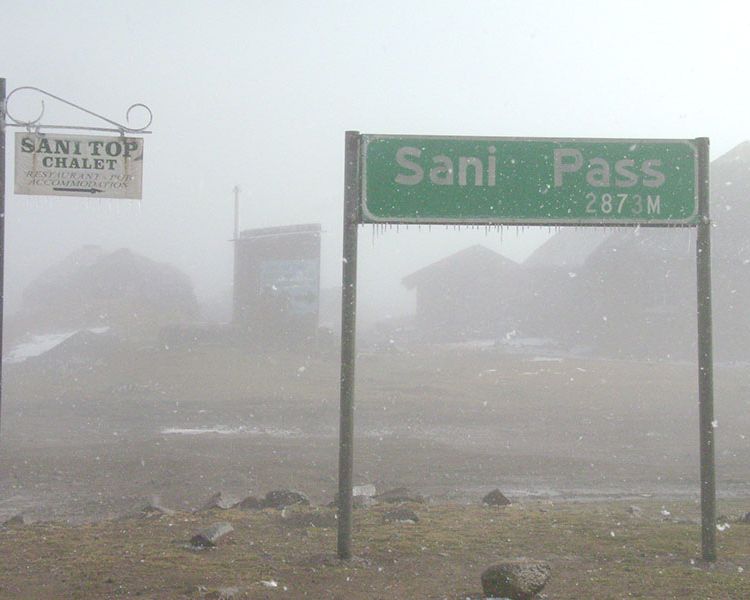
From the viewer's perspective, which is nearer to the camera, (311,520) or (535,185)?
(535,185)

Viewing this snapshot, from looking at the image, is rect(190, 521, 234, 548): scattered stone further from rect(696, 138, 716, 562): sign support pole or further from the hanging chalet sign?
rect(696, 138, 716, 562): sign support pole

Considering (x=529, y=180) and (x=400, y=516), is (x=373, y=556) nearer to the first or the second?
(x=400, y=516)

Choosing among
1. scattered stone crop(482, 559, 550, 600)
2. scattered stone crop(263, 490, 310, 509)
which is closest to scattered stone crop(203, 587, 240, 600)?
scattered stone crop(482, 559, 550, 600)

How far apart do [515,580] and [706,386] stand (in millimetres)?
1779

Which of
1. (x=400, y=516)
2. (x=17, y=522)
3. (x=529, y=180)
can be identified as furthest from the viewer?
(x=17, y=522)

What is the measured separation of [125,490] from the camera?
31.0 ft

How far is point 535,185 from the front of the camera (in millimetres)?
5023

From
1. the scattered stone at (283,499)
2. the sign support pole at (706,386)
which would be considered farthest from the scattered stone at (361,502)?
the sign support pole at (706,386)

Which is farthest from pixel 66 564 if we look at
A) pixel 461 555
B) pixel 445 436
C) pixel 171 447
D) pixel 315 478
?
pixel 445 436

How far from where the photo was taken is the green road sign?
4969 mm

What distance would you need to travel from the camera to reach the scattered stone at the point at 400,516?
6259mm

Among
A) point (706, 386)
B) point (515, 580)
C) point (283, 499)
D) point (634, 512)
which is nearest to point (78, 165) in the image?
point (283, 499)

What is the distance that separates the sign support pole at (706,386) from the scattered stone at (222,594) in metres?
2.84

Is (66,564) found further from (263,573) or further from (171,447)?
(171,447)
